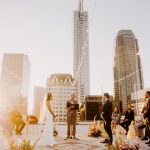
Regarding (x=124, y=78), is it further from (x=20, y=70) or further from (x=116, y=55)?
(x=20, y=70)

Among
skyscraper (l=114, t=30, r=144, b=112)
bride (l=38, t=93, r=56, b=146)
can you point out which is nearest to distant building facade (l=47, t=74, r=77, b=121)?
skyscraper (l=114, t=30, r=144, b=112)

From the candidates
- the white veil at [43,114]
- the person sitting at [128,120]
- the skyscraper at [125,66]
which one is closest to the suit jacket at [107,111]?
the white veil at [43,114]

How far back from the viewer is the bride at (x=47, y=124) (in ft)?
21.2

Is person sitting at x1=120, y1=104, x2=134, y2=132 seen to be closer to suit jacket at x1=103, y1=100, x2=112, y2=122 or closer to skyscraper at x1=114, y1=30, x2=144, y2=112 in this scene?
suit jacket at x1=103, y1=100, x2=112, y2=122

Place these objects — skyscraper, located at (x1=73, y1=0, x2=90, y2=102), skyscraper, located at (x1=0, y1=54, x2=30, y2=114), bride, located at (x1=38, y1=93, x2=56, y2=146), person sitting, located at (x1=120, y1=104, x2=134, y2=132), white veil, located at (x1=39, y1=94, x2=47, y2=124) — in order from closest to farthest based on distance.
Answer: bride, located at (x1=38, y1=93, x2=56, y2=146)
white veil, located at (x1=39, y1=94, x2=47, y2=124)
person sitting, located at (x1=120, y1=104, x2=134, y2=132)
skyscraper, located at (x1=73, y1=0, x2=90, y2=102)
skyscraper, located at (x1=0, y1=54, x2=30, y2=114)

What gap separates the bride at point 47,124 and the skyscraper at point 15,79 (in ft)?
425

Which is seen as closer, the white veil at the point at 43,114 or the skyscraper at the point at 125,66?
the white veil at the point at 43,114

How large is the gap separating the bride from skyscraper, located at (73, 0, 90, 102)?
125 meters

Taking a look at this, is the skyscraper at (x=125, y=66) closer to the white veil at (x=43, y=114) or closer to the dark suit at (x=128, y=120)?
the dark suit at (x=128, y=120)

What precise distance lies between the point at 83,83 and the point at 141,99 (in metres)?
68.5

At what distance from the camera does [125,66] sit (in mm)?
151125

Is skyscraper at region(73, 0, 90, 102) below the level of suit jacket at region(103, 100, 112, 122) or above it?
above

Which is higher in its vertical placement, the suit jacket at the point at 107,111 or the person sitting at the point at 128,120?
the suit jacket at the point at 107,111

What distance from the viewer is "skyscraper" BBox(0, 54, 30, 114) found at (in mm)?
140250
